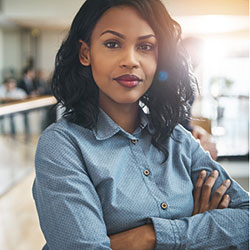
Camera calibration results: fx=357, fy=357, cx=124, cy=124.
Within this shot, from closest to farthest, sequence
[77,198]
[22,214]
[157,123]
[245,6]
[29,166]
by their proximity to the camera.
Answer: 1. [77,198]
2. [157,123]
3. [245,6]
4. [22,214]
5. [29,166]

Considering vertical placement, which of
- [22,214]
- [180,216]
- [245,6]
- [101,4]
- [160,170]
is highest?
[245,6]

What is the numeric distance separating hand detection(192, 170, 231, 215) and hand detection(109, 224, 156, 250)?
0.57ft

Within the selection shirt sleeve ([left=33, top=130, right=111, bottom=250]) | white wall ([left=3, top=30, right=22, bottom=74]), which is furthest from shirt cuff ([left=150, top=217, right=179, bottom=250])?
white wall ([left=3, top=30, right=22, bottom=74])

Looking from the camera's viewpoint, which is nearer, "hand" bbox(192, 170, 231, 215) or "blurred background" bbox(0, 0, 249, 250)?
"hand" bbox(192, 170, 231, 215)

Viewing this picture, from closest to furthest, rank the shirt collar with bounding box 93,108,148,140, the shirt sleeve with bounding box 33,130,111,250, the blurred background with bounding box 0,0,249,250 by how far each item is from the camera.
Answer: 1. the shirt sleeve with bounding box 33,130,111,250
2. the shirt collar with bounding box 93,108,148,140
3. the blurred background with bounding box 0,0,249,250

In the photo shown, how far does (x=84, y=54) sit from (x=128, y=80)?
0.14 metres

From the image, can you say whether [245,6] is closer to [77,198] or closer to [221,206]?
[221,206]

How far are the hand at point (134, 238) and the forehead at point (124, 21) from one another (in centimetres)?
41

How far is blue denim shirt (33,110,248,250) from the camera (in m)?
0.70

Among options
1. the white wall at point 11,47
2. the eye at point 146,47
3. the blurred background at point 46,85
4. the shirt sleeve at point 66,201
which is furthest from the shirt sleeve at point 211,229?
the white wall at point 11,47

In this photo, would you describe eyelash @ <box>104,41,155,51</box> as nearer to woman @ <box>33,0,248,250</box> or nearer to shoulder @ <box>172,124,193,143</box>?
woman @ <box>33,0,248,250</box>

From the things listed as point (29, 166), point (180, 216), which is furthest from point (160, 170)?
point (29, 166)

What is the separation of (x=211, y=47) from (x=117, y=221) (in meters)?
12.7

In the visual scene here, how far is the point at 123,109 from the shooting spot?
86cm
